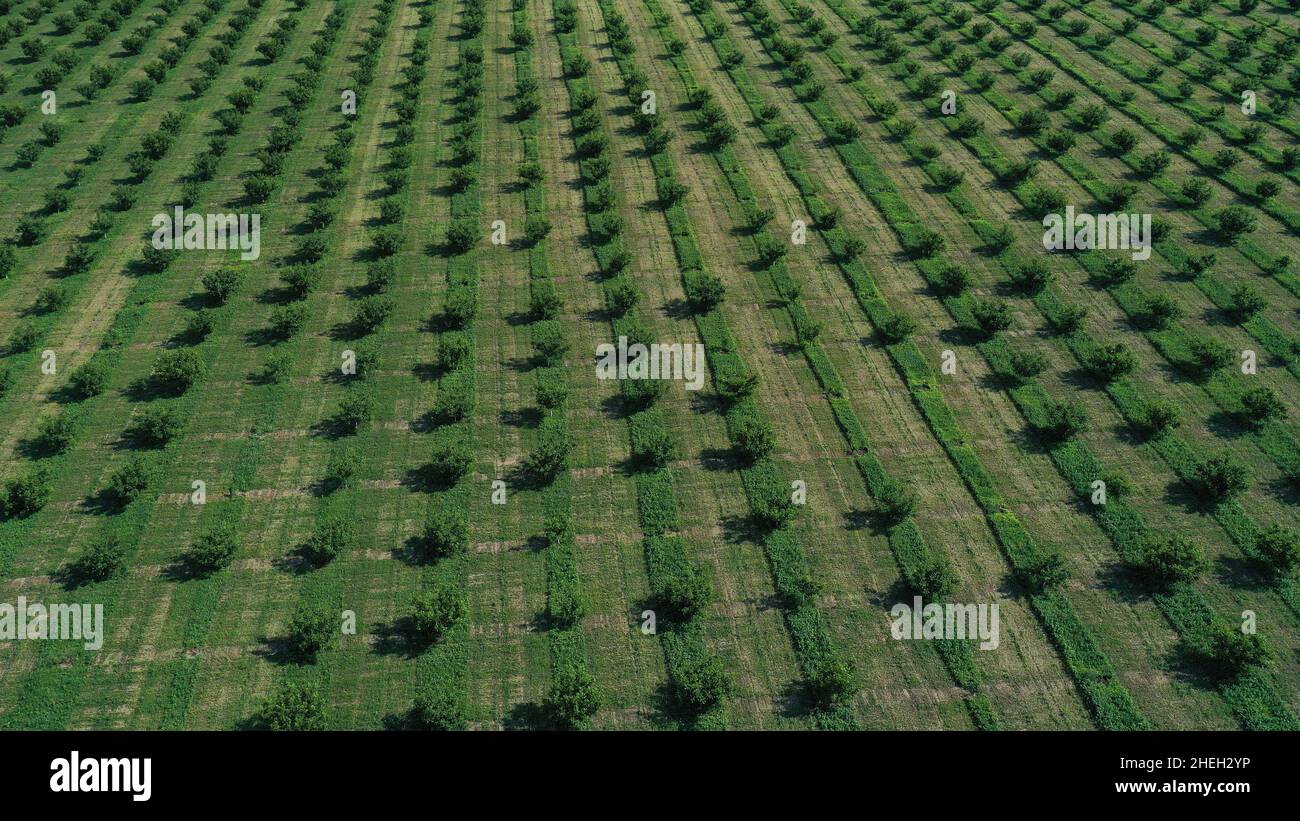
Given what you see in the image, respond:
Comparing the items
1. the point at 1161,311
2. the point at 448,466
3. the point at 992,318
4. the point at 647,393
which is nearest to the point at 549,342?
the point at 647,393

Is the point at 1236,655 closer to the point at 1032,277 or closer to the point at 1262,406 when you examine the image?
the point at 1262,406

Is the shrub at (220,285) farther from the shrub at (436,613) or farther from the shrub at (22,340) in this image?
the shrub at (436,613)

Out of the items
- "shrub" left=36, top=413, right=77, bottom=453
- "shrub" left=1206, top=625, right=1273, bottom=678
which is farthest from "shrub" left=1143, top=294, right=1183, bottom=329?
"shrub" left=36, top=413, right=77, bottom=453

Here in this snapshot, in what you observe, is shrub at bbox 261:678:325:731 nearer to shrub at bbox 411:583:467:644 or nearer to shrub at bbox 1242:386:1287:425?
shrub at bbox 411:583:467:644

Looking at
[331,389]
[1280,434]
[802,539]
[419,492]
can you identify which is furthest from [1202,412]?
[331,389]

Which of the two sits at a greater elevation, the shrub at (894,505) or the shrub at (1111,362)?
the shrub at (1111,362)

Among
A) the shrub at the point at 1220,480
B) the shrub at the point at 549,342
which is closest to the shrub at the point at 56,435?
the shrub at the point at 549,342
